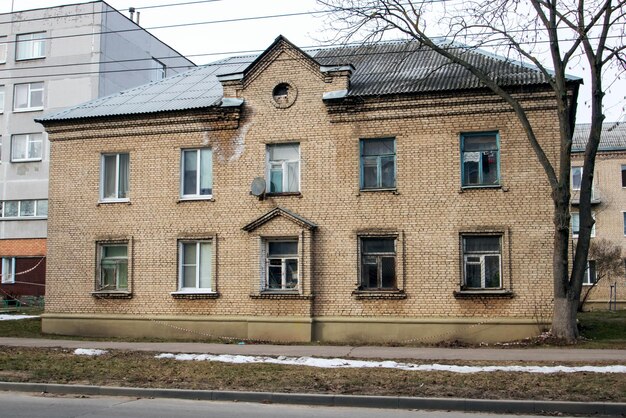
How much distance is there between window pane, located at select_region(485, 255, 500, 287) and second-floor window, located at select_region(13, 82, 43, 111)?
32.2m

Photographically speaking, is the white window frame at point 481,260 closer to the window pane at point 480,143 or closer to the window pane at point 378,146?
the window pane at point 480,143

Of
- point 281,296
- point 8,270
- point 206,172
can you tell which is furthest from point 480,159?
point 8,270

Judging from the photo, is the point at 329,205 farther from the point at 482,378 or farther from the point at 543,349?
the point at 482,378

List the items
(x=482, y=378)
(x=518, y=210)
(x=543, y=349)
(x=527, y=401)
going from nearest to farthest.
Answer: (x=527, y=401)
(x=482, y=378)
(x=543, y=349)
(x=518, y=210)

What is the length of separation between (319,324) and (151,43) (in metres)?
32.0

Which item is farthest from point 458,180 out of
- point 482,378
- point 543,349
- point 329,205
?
point 482,378

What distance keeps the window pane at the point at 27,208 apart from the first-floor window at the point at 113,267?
22.1 metres

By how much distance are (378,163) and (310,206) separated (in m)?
2.22

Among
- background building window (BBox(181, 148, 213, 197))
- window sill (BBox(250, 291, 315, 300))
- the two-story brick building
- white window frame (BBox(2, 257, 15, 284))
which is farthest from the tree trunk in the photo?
white window frame (BBox(2, 257, 15, 284))

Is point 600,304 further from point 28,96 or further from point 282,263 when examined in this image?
point 28,96

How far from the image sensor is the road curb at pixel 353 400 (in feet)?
30.9

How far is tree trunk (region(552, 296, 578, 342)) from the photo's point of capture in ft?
54.1

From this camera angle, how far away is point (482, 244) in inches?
719

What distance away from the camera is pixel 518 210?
17.9 meters
